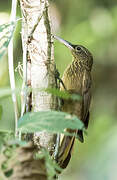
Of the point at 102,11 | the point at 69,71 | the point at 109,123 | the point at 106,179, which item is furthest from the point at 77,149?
the point at 106,179

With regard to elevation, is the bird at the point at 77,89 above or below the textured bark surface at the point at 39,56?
below

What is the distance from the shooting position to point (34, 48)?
2.24m

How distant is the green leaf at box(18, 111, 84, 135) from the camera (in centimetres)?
134

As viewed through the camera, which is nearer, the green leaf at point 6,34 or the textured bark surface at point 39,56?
the green leaf at point 6,34

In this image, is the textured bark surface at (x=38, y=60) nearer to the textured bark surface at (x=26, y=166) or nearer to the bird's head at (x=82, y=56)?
the textured bark surface at (x=26, y=166)

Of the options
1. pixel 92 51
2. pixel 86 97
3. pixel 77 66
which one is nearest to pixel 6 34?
pixel 86 97

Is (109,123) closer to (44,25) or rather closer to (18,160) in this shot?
(44,25)

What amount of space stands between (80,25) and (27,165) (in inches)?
176

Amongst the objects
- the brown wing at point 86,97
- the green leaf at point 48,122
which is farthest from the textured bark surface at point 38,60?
the brown wing at point 86,97

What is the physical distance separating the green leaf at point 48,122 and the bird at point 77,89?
1151 millimetres

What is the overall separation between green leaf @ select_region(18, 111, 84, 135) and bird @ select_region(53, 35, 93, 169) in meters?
1.15

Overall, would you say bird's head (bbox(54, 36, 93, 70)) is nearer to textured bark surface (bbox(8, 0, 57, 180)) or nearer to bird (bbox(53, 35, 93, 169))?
bird (bbox(53, 35, 93, 169))

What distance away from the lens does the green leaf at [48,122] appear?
1335 mm

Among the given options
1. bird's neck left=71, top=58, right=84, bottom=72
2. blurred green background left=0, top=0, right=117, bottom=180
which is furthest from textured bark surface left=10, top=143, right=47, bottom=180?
blurred green background left=0, top=0, right=117, bottom=180
